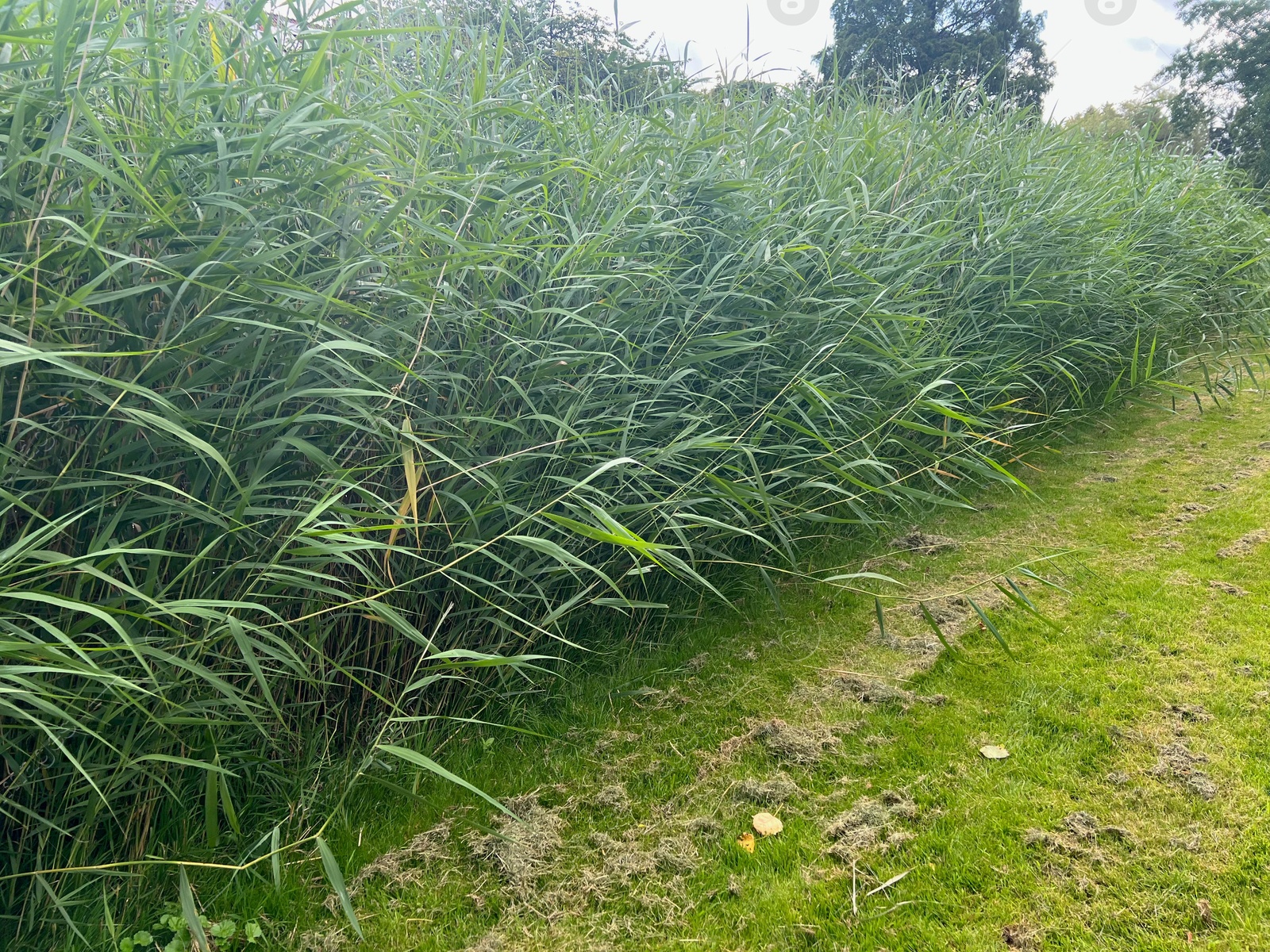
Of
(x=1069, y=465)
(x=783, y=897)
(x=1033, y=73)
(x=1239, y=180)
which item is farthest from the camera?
(x=1033, y=73)

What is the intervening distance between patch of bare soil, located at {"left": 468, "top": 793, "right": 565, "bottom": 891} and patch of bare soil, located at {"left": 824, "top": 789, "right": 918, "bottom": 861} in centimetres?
63

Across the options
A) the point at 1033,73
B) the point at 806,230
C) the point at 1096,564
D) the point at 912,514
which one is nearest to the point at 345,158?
the point at 806,230

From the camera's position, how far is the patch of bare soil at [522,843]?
1.59 m

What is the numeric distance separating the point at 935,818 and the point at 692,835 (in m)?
0.57

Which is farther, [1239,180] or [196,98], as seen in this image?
[1239,180]

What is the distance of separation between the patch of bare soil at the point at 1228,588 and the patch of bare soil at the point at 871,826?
177 cm

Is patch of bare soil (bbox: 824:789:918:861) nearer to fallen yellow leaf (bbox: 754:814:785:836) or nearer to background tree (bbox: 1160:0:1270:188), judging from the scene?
fallen yellow leaf (bbox: 754:814:785:836)

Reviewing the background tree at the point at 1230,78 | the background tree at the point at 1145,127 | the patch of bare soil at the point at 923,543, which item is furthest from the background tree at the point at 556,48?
the background tree at the point at 1230,78

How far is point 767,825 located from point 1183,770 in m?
1.05

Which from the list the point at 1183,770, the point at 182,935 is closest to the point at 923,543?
the point at 1183,770

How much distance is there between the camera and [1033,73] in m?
23.0

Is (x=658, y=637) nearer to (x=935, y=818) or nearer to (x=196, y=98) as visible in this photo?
(x=935, y=818)

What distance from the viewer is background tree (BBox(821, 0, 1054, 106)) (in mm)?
20828

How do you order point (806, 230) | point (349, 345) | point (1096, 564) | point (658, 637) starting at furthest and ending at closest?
point (1096, 564)
point (806, 230)
point (658, 637)
point (349, 345)
